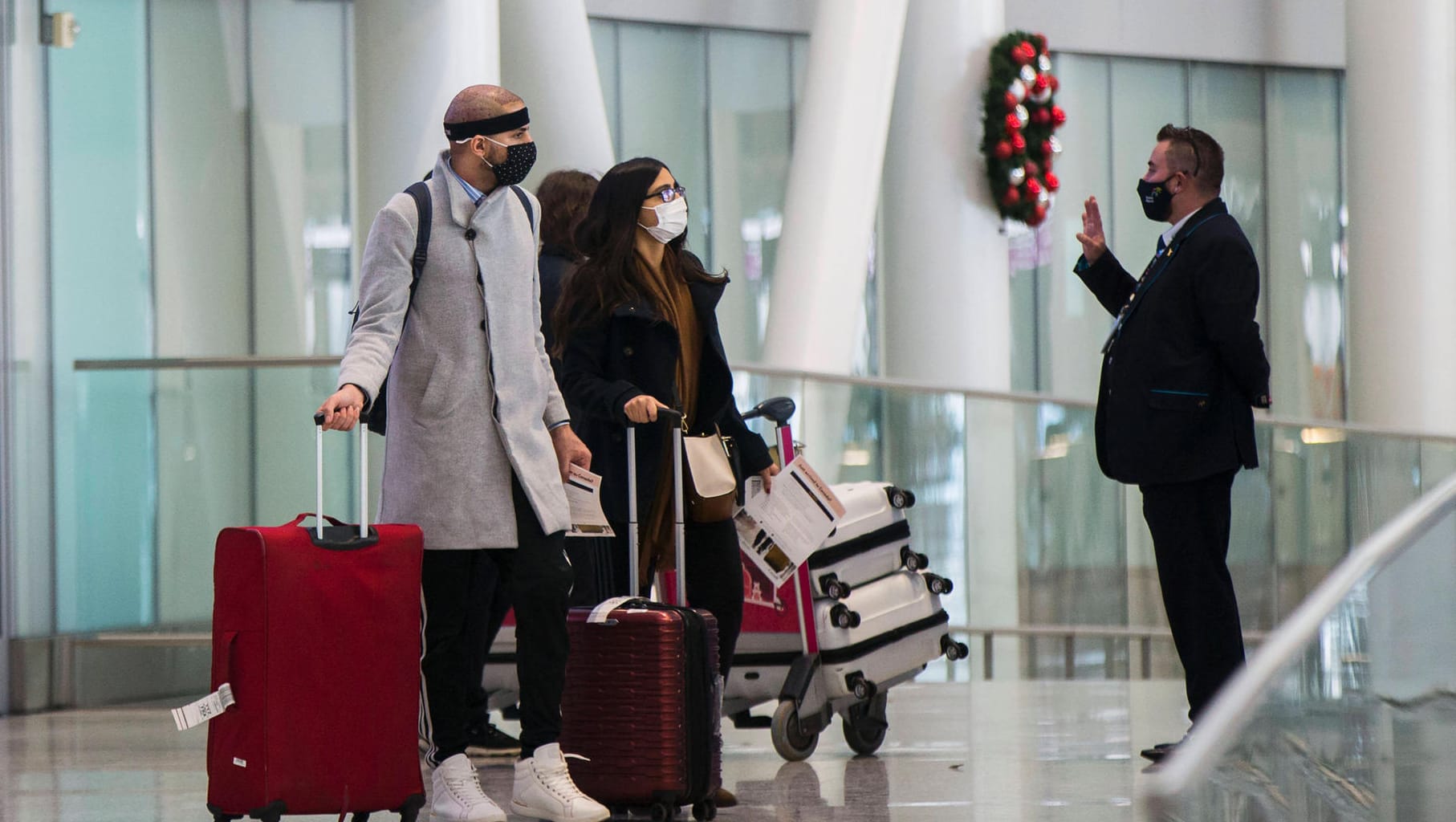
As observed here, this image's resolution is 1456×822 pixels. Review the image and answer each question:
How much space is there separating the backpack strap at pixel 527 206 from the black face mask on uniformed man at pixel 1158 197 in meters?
1.79

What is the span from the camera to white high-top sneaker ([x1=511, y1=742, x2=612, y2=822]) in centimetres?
414

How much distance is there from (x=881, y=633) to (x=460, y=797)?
1.92 m

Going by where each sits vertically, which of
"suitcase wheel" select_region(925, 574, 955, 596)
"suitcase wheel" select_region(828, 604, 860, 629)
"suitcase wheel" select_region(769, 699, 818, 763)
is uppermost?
"suitcase wheel" select_region(925, 574, 955, 596)

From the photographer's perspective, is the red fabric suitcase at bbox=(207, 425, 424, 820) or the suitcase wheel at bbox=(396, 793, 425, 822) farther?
the suitcase wheel at bbox=(396, 793, 425, 822)

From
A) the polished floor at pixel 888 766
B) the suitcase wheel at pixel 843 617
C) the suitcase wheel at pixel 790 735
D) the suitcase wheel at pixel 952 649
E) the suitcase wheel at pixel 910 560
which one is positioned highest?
the suitcase wheel at pixel 910 560

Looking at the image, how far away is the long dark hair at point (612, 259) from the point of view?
470 centimetres

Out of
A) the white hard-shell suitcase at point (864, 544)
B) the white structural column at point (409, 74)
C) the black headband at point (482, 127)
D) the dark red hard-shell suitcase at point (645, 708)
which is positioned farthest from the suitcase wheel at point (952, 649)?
the white structural column at point (409, 74)

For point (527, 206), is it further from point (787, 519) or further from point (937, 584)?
point (937, 584)

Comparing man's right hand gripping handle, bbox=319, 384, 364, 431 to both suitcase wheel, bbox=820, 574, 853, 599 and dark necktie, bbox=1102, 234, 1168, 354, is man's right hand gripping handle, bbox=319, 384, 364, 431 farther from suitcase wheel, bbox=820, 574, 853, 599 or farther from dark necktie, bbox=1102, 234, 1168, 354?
dark necktie, bbox=1102, 234, 1168, 354

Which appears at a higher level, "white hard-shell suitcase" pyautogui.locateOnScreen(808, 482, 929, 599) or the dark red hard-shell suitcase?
"white hard-shell suitcase" pyautogui.locateOnScreen(808, 482, 929, 599)

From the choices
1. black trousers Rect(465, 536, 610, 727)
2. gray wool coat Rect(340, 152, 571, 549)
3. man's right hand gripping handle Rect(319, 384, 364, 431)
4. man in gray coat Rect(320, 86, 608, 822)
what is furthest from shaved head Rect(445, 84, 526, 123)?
black trousers Rect(465, 536, 610, 727)

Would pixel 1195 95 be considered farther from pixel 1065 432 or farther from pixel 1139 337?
pixel 1139 337

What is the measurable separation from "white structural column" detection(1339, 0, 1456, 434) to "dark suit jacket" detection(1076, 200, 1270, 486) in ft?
31.8

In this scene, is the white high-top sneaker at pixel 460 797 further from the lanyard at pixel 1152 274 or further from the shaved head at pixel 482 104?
the lanyard at pixel 1152 274
